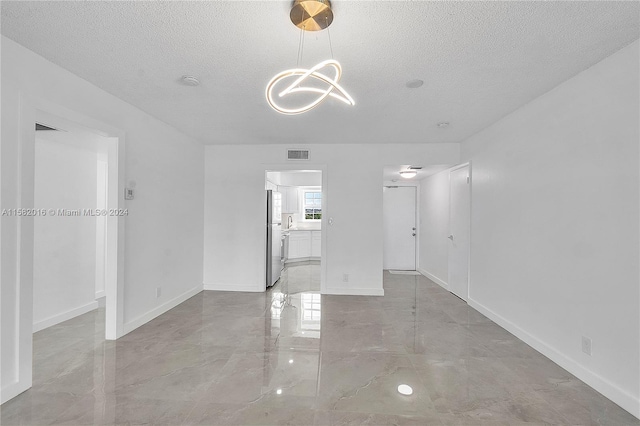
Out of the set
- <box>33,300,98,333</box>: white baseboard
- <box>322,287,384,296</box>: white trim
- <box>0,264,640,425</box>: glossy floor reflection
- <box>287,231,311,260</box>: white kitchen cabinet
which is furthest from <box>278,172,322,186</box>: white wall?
<box>33,300,98,333</box>: white baseboard

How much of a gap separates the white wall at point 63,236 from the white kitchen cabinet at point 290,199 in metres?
4.48

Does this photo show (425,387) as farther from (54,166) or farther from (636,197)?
(54,166)

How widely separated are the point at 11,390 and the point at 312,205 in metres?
6.75

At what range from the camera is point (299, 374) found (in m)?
2.38

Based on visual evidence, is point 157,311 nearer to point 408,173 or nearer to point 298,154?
point 298,154

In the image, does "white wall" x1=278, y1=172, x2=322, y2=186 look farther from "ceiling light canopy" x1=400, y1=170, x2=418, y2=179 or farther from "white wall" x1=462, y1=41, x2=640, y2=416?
"white wall" x1=462, y1=41, x2=640, y2=416

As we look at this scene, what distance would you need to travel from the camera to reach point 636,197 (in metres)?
1.93

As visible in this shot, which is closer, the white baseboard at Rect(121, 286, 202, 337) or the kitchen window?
the white baseboard at Rect(121, 286, 202, 337)

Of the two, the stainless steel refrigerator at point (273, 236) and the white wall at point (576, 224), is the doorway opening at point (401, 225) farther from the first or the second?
the white wall at point (576, 224)

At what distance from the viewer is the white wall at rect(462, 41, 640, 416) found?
199cm

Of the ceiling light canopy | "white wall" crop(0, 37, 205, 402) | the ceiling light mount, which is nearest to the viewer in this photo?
the ceiling light mount

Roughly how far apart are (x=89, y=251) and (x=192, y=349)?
8.10 feet

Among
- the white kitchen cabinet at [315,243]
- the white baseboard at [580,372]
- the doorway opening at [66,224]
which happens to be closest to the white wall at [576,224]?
the white baseboard at [580,372]

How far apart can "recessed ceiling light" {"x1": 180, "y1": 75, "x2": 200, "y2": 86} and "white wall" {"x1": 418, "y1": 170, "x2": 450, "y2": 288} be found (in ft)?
14.3
